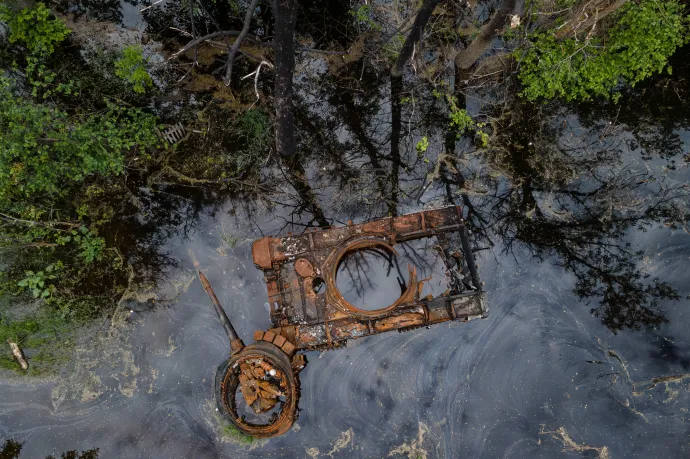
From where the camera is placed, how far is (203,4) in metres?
8.40

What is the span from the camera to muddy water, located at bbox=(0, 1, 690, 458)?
7.04m

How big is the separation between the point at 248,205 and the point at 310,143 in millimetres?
1721

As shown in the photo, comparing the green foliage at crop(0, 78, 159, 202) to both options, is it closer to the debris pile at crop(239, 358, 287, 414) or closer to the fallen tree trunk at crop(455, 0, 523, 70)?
the debris pile at crop(239, 358, 287, 414)

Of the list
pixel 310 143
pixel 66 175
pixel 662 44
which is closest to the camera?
pixel 662 44

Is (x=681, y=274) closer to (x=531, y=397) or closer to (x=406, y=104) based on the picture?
(x=531, y=397)

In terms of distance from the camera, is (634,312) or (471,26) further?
(471,26)

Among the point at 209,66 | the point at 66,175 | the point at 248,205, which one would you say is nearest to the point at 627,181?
the point at 248,205

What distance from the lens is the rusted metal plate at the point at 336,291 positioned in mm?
6465

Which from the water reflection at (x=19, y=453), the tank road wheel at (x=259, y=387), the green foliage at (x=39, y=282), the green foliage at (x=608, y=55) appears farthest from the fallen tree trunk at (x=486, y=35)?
the water reflection at (x=19, y=453)

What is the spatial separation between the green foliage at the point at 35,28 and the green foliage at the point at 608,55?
8990 mm

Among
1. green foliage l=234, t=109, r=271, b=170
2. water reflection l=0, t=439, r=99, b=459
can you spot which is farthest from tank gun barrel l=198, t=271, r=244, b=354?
water reflection l=0, t=439, r=99, b=459

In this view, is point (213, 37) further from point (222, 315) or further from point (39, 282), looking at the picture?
point (39, 282)

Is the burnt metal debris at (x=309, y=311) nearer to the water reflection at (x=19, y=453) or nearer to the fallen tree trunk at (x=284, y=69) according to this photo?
the fallen tree trunk at (x=284, y=69)

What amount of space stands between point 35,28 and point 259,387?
26.1ft
